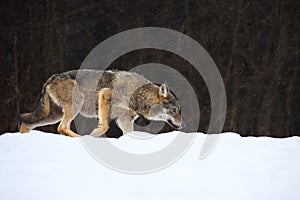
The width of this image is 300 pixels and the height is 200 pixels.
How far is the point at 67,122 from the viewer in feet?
8.78

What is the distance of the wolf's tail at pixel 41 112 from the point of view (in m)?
2.73

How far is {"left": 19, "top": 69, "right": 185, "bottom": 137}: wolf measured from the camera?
8.75ft

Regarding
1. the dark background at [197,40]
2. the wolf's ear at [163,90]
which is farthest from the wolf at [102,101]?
the dark background at [197,40]

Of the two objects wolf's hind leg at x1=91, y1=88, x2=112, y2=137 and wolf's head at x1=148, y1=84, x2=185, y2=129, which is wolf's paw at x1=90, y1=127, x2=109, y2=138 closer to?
wolf's hind leg at x1=91, y1=88, x2=112, y2=137

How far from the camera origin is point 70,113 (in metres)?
2.65

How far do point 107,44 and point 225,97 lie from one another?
3.21 ft

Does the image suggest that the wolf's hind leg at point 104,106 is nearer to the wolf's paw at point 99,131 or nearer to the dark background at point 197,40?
the wolf's paw at point 99,131

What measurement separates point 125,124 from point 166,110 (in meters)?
0.30

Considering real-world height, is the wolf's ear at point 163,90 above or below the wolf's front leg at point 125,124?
above

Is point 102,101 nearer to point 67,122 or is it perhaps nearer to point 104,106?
point 104,106

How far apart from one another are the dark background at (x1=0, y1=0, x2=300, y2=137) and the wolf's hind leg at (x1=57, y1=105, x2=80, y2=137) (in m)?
0.17

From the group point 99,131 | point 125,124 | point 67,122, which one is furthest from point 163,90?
point 67,122

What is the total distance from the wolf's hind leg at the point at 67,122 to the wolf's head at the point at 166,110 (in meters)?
0.51

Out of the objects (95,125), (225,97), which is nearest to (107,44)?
(95,125)
